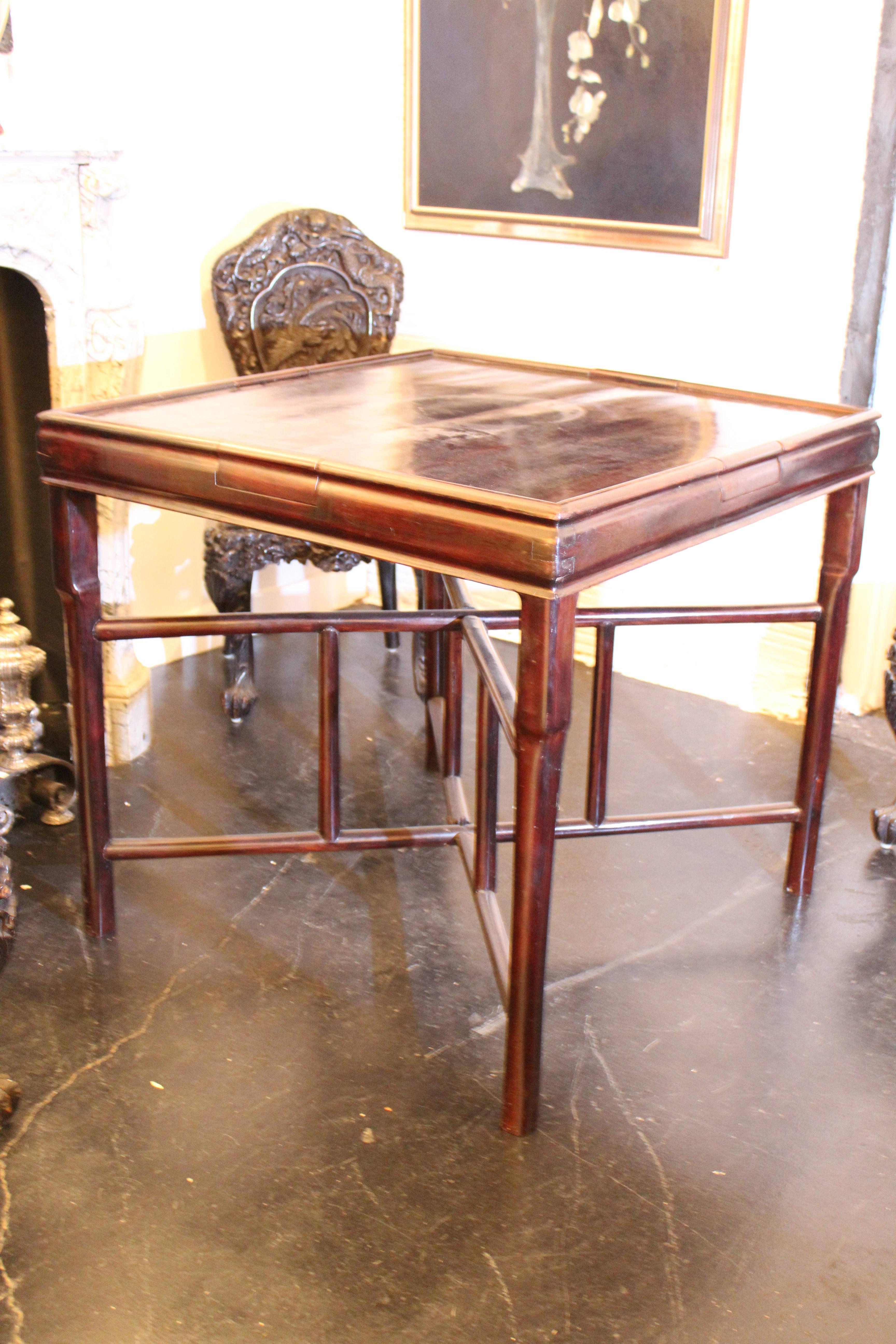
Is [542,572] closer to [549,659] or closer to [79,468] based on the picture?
[549,659]

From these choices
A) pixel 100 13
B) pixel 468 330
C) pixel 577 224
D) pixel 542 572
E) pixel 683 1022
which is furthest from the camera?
pixel 468 330

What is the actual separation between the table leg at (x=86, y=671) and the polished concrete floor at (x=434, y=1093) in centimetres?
16

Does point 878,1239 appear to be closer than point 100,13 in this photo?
Yes

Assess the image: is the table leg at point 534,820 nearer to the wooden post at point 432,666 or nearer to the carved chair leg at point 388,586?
the wooden post at point 432,666

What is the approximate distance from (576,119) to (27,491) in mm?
1904

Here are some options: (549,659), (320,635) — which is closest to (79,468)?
(320,635)

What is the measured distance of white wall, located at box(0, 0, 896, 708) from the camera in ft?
11.7

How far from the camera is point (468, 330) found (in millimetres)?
4395

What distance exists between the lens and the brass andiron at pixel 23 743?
296cm

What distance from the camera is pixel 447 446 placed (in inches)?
88.2

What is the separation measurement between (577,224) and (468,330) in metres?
0.52

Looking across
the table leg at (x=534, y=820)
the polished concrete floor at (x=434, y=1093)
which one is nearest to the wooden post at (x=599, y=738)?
the polished concrete floor at (x=434, y=1093)

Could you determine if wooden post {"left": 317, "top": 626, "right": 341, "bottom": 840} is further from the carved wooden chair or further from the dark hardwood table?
the carved wooden chair

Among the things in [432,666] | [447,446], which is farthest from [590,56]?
[447,446]
